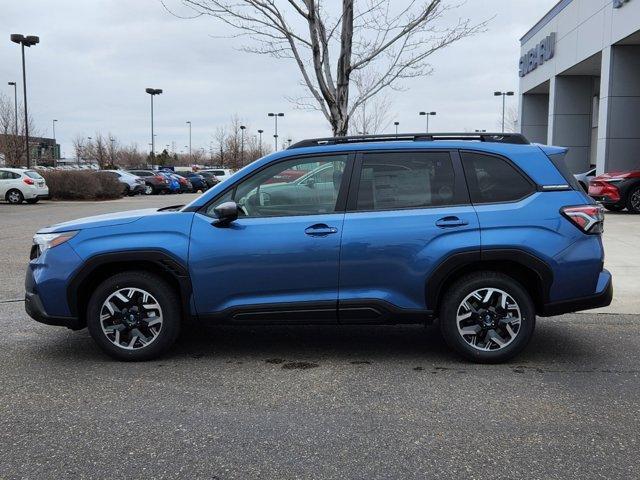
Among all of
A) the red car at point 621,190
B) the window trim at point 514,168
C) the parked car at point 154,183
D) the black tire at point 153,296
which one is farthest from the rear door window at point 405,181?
the parked car at point 154,183

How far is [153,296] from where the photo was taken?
4773 mm

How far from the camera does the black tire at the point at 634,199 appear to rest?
17188mm

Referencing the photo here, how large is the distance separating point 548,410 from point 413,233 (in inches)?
61.2

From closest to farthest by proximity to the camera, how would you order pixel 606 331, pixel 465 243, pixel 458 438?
pixel 458 438
pixel 465 243
pixel 606 331

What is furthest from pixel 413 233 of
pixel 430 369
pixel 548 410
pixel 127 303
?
pixel 127 303

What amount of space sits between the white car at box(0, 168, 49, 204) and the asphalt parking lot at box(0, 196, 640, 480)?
20.6 meters

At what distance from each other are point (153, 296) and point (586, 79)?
26993 millimetres

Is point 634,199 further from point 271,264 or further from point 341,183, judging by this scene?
point 271,264

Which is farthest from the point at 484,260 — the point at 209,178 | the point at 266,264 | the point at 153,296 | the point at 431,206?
the point at 209,178

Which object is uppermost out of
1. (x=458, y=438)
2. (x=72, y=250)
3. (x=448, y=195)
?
(x=448, y=195)

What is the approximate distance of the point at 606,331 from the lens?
19.3 ft

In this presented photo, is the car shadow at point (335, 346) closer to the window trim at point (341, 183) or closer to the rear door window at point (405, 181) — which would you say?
the window trim at point (341, 183)

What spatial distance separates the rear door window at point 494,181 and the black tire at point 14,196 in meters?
23.7

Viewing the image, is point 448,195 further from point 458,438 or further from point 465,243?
point 458,438
